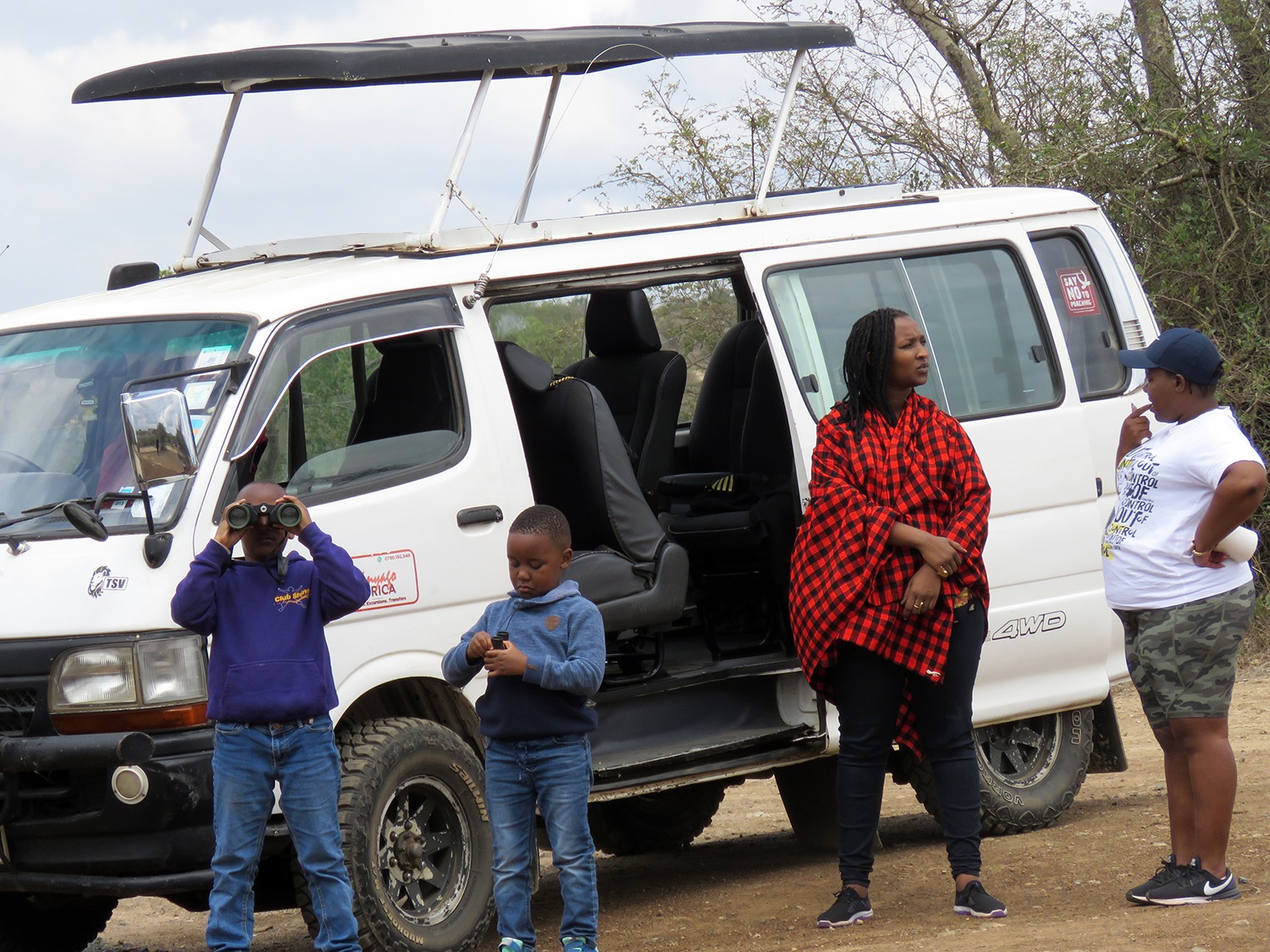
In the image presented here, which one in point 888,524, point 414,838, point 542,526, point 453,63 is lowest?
point 414,838

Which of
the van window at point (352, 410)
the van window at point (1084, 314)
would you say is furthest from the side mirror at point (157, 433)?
the van window at point (1084, 314)

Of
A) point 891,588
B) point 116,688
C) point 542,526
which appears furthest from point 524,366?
point 116,688

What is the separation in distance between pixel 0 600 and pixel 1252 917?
3675 millimetres

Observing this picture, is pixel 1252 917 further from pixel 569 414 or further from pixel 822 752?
pixel 569 414

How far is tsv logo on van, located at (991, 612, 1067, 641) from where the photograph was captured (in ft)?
21.6

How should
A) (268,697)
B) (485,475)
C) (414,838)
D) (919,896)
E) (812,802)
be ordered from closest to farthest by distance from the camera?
1. (268,697)
2. (414,838)
3. (485,475)
4. (919,896)
5. (812,802)

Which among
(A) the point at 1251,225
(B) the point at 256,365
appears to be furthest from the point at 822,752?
(A) the point at 1251,225

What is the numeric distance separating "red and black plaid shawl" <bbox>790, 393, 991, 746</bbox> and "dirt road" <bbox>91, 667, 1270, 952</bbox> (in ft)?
2.89

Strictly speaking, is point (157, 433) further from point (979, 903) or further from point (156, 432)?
point (979, 903)

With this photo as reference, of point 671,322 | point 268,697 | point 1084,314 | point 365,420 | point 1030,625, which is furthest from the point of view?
point 671,322

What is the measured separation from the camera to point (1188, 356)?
203 inches

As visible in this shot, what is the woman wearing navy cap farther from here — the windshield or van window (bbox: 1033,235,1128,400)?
the windshield

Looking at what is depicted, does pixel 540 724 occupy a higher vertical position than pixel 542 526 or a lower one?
lower

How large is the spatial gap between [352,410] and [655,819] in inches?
114
